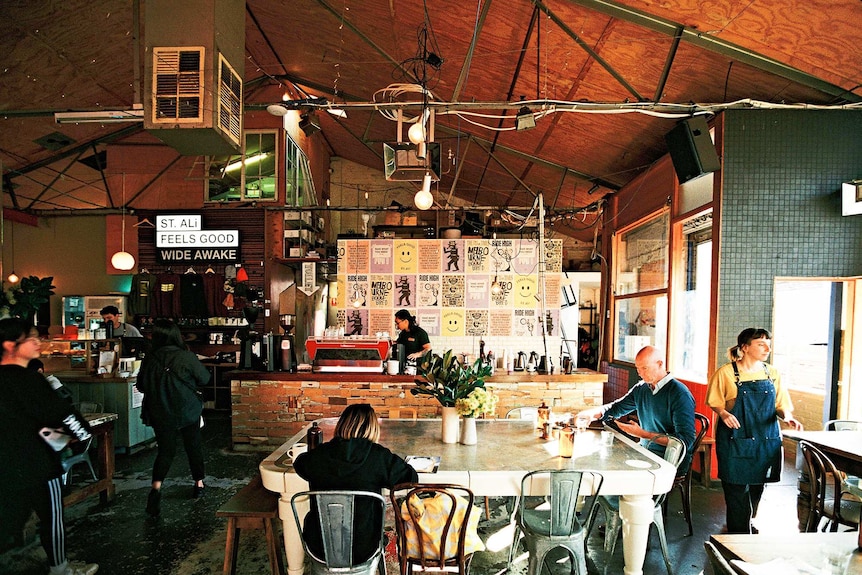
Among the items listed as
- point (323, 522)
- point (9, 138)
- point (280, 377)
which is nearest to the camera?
point (323, 522)

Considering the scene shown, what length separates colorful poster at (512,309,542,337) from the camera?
356 inches

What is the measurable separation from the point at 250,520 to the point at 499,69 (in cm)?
535

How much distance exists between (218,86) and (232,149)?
660 millimetres

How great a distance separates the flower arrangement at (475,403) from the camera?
3.33 meters

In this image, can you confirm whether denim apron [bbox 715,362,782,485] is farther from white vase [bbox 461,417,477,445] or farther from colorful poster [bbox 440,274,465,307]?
colorful poster [bbox 440,274,465,307]

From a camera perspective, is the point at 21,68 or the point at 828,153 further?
the point at 21,68

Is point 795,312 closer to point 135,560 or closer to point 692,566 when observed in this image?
point 692,566

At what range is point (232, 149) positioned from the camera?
469 centimetres

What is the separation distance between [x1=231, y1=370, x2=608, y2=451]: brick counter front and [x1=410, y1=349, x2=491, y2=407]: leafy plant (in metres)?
2.80

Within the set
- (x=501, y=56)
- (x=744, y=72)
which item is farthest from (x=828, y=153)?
(x=501, y=56)

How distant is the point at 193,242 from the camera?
946 cm

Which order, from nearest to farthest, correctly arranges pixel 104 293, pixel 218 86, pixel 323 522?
pixel 323 522 → pixel 218 86 → pixel 104 293

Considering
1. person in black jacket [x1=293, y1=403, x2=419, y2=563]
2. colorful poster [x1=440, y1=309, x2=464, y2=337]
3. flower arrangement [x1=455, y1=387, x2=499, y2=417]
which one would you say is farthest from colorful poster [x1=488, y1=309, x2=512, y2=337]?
person in black jacket [x1=293, y1=403, x2=419, y2=563]

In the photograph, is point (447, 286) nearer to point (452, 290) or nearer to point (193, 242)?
point (452, 290)
